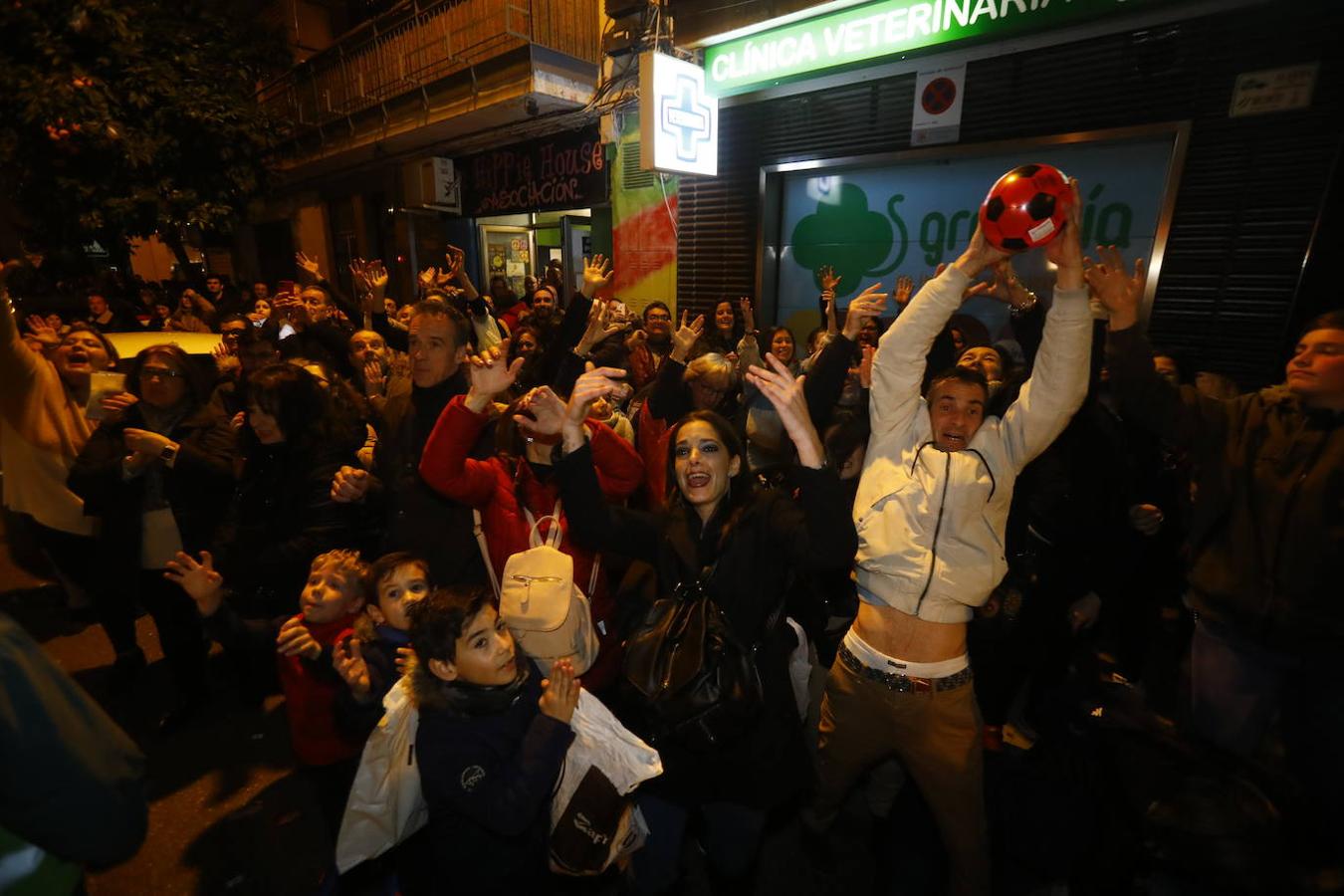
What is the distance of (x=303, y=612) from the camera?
2.47 meters

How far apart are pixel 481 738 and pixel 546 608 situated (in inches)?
18.3

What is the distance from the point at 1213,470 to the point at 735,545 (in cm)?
207

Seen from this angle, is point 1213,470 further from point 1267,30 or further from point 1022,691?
point 1267,30

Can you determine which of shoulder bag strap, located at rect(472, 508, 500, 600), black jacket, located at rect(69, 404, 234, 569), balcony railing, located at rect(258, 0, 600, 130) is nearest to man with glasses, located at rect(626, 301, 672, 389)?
shoulder bag strap, located at rect(472, 508, 500, 600)

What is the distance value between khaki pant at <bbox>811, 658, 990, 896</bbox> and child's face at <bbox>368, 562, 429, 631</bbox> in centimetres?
178

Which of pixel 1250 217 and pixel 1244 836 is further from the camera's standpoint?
pixel 1250 217

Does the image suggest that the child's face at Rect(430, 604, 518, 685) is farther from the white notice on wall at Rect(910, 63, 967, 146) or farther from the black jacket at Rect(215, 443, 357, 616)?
the white notice on wall at Rect(910, 63, 967, 146)

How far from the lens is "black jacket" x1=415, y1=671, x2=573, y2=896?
72.1 inches

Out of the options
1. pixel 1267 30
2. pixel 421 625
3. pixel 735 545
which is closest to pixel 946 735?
pixel 735 545

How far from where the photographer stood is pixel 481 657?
193cm

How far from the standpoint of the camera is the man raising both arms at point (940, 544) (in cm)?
215

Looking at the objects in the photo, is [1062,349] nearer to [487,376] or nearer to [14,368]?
[487,376]

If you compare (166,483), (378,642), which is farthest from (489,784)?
(166,483)

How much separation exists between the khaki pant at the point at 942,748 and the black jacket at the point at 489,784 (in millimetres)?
1147
